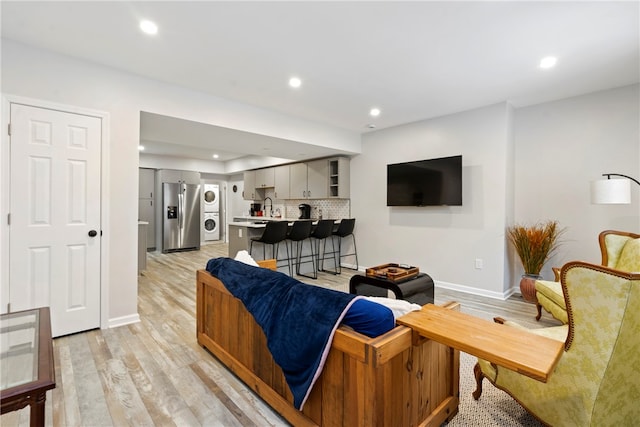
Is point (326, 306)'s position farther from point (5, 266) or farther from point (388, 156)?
point (388, 156)

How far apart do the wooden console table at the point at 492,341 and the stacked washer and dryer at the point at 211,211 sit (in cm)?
842

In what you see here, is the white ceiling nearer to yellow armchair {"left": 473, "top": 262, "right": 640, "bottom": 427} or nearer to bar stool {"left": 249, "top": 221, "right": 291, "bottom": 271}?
bar stool {"left": 249, "top": 221, "right": 291, "bottom": 271}

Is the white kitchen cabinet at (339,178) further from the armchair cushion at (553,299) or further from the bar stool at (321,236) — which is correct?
the armchair cushion at (553,299)

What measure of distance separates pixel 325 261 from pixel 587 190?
3.96m

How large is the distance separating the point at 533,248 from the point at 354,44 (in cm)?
320

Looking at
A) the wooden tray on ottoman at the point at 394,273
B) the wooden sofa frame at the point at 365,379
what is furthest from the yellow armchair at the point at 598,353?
the wooden tray on ottoman at the point at 394,273

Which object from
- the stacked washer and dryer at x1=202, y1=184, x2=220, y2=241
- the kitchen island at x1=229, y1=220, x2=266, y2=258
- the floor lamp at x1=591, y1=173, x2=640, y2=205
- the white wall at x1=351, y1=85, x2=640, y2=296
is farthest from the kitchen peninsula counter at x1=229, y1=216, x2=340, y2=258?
the stacked washer and dryer at x1=202, y1=184, x2=220, y2=241

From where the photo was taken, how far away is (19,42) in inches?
98.7

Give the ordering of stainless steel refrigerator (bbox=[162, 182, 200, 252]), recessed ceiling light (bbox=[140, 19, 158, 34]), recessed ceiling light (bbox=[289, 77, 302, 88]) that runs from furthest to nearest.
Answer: stainless steel refrigerator (bbox=[162, 182, 200, 252])
recessed ceiling light (bbox=[289, 77, 302, 88])
recessed ceiling light (bbox=[140, 19, 158, 34])

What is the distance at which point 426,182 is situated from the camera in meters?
4.51

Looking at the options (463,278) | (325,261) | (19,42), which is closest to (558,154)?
(463,278)

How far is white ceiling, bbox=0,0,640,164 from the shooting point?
6.88 feet

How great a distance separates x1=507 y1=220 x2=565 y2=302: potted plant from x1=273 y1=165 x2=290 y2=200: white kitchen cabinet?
451 cm

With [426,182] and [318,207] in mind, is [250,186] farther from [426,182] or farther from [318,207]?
[426,182]
